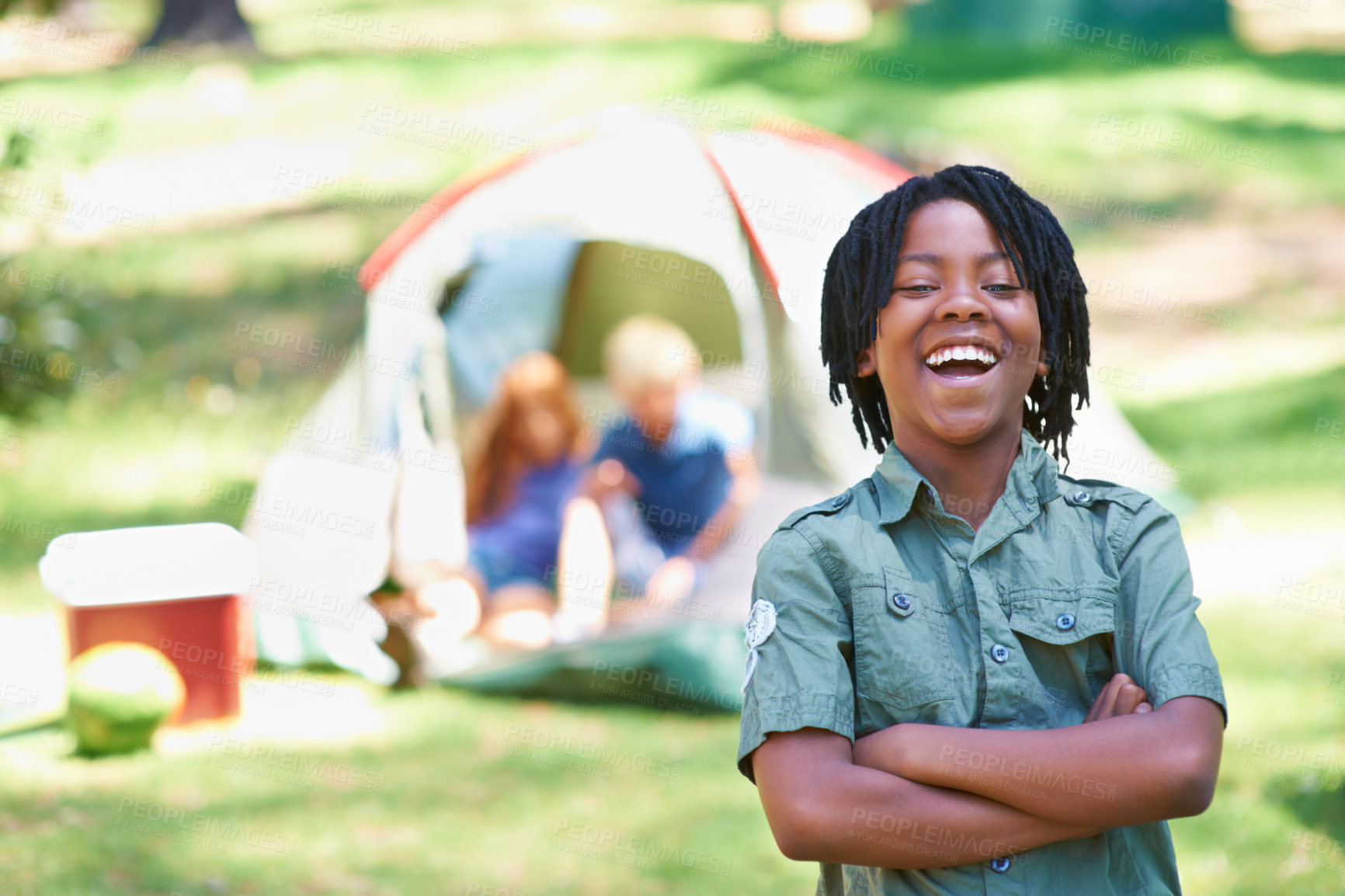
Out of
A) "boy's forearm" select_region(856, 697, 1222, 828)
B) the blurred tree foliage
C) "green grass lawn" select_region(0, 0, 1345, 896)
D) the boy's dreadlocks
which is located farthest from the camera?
"green grass lawn" select_region(0, 0, 1345, 896)

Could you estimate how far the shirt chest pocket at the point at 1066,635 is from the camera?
1512 millimetres

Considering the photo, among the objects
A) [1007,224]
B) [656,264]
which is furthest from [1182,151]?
[1007,224]

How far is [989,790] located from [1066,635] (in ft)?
0.70

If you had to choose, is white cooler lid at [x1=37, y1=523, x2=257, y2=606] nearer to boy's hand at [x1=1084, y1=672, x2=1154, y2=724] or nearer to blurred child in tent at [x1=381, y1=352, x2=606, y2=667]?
blurred child in tent at [x1=381, y1=352, x2=606, y2=667]

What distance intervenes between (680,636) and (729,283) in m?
1.57

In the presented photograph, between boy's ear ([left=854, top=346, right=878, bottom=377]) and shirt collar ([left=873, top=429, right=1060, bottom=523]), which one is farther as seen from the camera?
boy's ear ([left=854, top=346, right=878, bottom=377])

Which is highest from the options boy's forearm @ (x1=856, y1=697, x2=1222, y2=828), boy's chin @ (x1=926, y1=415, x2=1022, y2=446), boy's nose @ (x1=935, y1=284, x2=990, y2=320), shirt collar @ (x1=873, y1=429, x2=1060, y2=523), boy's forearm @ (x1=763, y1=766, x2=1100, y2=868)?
boy's nose @ (x1=935, y1=284, x2=990, y2=320)

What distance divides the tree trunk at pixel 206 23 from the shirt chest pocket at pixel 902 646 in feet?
37.1

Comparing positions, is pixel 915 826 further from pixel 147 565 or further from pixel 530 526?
pixel 530 526

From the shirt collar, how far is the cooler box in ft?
9.70

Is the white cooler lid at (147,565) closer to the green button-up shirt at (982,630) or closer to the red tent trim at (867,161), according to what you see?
the red tent trim at (867,161)

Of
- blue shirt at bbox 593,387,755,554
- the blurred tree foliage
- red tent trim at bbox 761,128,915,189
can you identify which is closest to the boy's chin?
the blurred tree foliage

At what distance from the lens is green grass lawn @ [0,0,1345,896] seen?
3291 mm

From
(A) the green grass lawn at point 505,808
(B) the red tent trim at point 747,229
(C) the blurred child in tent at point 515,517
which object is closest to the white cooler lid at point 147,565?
(A) the green grass lawn at point 505,808
